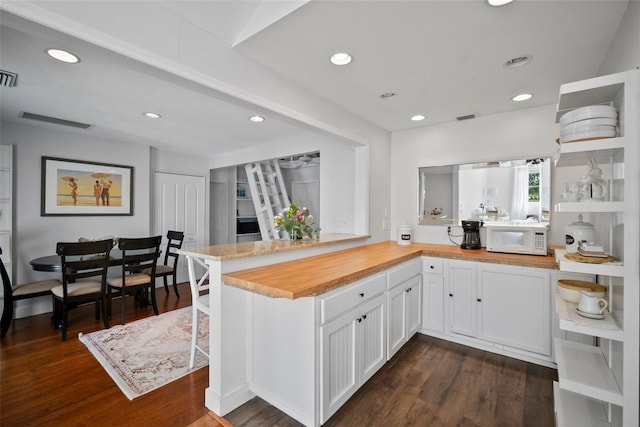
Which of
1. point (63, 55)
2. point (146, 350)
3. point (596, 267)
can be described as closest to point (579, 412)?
point (596, 267)

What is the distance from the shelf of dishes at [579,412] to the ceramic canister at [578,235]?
81 cm

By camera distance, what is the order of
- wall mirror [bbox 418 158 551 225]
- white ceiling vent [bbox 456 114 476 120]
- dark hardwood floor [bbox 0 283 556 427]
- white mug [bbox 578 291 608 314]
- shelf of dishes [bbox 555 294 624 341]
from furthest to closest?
white ceiling vent [bbox 456 114 476 120]
wall mirror [bbox 418 158 551 225]
dark hardwood floor [bbox 0 283 556 427]
white mug [bbox 578 291 608 314]
shelf of dishes [bbox 555 294 624 341]

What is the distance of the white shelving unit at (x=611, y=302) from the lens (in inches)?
43.2

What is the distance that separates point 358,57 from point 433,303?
7.86ft

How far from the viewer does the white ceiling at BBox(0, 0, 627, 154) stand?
4.96 ft

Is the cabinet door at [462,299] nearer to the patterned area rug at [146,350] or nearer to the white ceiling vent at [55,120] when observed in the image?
the patterned area rug at [146,350]

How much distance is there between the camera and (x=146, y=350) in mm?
2691

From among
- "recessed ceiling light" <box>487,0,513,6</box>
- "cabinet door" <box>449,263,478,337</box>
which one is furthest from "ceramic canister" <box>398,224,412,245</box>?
"recessed ceiling light" <box>487,0,513,6</box>

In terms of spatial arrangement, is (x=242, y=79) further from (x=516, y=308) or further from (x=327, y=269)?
(x=516, y=308)

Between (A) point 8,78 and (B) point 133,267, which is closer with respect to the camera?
(A) point 8,78

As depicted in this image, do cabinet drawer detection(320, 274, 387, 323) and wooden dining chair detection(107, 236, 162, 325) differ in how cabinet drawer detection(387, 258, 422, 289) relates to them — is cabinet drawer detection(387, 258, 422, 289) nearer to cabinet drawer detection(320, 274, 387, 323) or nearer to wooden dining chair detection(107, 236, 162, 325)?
cabinet drawer detection(320, 274, 387, 323)

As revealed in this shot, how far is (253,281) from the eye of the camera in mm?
1695

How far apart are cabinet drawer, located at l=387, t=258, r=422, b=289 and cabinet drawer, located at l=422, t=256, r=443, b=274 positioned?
0.22 feet

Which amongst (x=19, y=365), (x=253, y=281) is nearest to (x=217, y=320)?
(x=253, y=281)
